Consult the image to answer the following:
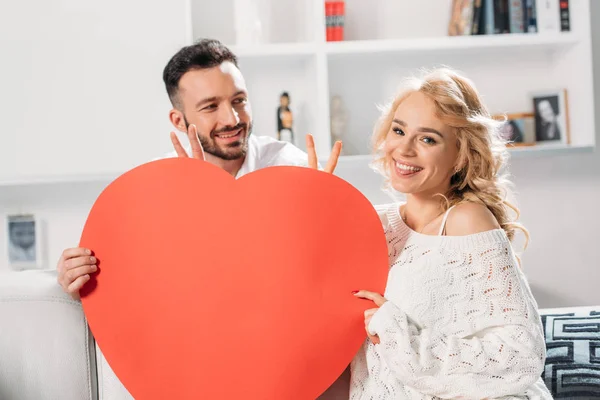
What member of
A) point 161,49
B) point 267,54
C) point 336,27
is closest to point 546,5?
point 336,27

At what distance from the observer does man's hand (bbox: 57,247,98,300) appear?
1.48m

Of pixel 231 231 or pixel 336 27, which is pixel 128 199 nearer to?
pixel 231 231

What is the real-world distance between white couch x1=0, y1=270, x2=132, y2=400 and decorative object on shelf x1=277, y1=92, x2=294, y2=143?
1627 mm

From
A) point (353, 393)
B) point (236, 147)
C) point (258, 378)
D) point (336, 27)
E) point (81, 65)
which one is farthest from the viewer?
point (336, 27)

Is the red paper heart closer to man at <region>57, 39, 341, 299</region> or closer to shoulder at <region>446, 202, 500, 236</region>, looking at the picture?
shoulder at <region>446, 202, 500, 236</region>

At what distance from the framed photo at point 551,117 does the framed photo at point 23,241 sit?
7.42 ft

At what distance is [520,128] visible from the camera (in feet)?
10.6

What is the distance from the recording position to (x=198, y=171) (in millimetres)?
1474

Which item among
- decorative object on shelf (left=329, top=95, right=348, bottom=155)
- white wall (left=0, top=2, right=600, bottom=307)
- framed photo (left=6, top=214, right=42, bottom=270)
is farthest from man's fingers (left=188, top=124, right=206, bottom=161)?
framed photo (left=6, top=214, right=42, bottom=270)

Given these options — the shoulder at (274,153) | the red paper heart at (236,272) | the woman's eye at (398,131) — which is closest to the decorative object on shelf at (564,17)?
the shoulder at (274,153)

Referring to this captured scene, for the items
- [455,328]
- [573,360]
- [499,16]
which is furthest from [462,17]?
[455,328]

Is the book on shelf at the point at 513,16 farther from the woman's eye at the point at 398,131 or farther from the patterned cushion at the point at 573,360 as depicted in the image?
the woman's eye at the point at 398,131

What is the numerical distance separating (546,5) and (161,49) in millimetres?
1603

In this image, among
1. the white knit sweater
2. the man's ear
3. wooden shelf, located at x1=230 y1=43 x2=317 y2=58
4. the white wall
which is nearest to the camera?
the white knit sweater
